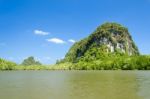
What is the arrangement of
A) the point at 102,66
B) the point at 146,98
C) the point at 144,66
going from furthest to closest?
the point at 102,66 → the point at 144,66 → the point at 146,98

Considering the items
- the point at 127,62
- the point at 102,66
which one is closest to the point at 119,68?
the point at 127,62

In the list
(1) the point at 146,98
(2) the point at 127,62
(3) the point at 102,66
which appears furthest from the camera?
(3) the point at 102,66

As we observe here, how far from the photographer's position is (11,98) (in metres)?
29.0

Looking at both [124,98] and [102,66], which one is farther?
[102,66]

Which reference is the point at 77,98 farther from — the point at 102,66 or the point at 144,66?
the point at 102,66

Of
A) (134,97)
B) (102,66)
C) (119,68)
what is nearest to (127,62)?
(119,68)

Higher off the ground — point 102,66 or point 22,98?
point 102,66

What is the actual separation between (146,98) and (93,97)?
5.30 meters

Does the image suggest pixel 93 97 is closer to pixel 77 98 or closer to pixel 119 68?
pixel 77 98

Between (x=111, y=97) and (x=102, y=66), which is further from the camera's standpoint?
(x=102, y=66)

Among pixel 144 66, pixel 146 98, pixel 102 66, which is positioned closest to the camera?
pixel 146 98

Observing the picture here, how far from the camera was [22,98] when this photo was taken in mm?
29000

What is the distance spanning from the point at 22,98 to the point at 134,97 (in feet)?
37.4

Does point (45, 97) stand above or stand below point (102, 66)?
below
